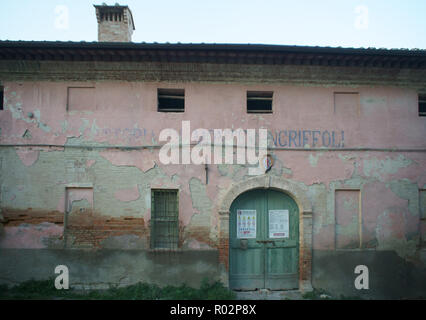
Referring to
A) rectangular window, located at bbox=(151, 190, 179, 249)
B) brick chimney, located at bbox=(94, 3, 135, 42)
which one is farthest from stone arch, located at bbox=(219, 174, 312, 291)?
brick chimney, located at bbox=(94, 3, 135, 42)

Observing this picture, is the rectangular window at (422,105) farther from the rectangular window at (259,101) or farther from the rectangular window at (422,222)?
the rectangular window at (259,101)

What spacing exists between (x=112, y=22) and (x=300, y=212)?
8202 millimetres

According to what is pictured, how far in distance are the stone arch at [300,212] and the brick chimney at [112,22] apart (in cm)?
623

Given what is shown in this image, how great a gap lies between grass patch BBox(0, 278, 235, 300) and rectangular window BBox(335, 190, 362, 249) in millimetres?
3099

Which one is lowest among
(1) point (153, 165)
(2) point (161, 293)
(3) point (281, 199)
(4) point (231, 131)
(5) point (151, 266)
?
(2) point (161, 293)

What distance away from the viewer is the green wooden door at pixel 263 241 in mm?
7250

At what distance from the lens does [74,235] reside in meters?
7.08

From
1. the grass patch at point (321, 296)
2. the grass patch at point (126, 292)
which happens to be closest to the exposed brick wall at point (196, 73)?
the grass patch at point (126, 292)

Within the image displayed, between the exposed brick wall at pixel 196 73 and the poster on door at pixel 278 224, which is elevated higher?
the exposed brick wall at pixel 196 73

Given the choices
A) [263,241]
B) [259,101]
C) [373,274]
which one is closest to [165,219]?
[263,241]

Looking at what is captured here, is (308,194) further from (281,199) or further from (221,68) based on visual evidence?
(221,68)

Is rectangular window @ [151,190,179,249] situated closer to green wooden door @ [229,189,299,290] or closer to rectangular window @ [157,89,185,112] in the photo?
green wooden door @ [229,189,299,290]

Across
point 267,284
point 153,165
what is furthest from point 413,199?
point 153,165

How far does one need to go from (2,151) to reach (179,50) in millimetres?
5036
